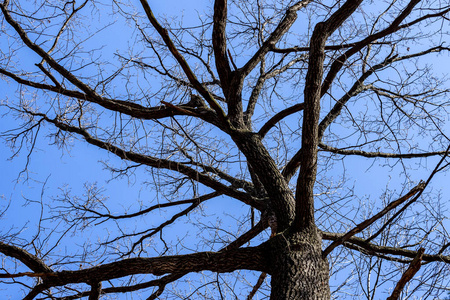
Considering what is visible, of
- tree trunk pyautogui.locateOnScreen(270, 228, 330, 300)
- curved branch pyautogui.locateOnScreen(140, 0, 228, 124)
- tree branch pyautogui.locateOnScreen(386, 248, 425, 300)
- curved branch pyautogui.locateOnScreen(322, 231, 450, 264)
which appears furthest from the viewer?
curved branch pyautogui.locateOnScreen(322, 231, 450, 264)

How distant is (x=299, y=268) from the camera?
123 inches

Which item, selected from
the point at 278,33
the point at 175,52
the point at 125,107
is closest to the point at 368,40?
the point at 175,52

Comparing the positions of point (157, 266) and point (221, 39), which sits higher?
point (221, 39)

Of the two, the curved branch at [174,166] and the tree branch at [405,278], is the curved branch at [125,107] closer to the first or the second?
the curved branch at [174,166]

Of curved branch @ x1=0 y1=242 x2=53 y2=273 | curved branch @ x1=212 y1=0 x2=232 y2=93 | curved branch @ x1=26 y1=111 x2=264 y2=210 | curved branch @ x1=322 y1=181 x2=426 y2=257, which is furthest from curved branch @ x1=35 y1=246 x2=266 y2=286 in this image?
curved branch @ x1=212 y1=0 x2=232 y2=93

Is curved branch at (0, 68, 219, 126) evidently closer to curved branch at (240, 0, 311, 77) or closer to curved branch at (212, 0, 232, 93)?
curved branch at (212, 0, 232, 93)

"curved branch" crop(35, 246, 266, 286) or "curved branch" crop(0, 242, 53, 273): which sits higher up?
"curved branch" crop(0, 242, 53, 273)

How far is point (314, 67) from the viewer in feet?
9.98

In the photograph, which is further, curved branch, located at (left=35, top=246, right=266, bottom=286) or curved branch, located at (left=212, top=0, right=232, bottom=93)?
curved branch, located at (left=212, top=0, right=232, bottom=93)

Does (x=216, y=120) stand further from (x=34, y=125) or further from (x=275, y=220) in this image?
(x=34, y=125)

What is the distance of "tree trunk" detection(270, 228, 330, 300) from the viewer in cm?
302

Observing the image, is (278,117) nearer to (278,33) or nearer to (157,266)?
(278,33)

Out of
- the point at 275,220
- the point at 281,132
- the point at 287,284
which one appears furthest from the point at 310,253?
the point at 281,132

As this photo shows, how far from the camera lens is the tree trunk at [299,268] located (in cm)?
302
